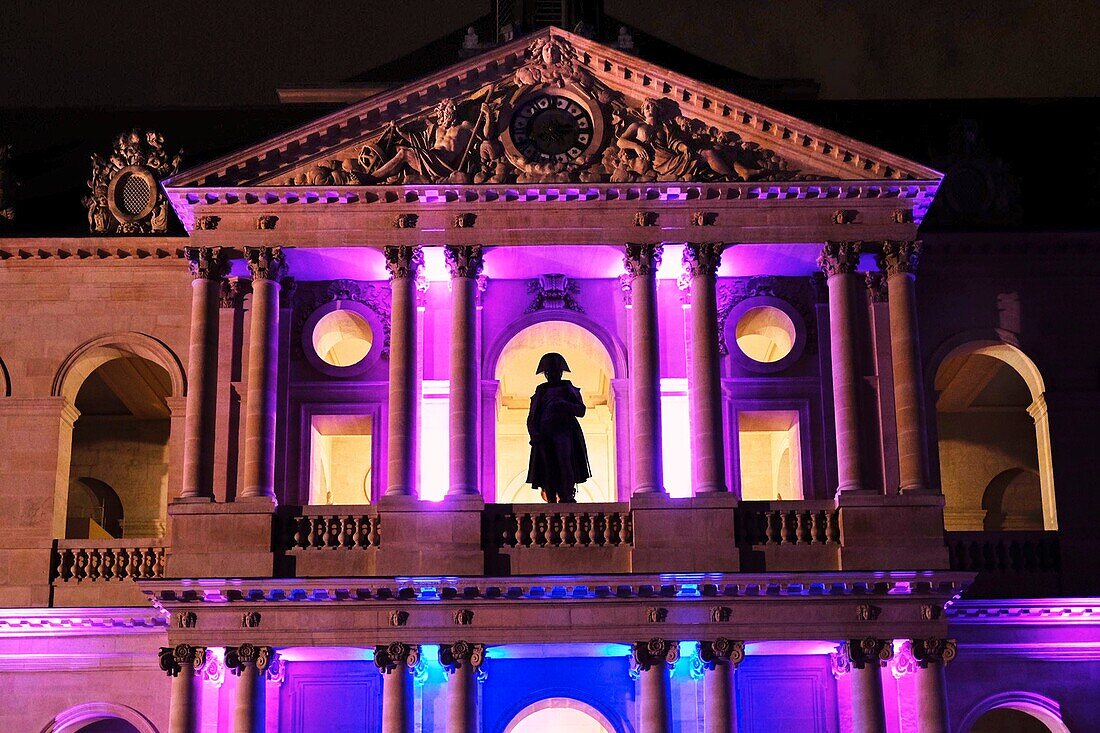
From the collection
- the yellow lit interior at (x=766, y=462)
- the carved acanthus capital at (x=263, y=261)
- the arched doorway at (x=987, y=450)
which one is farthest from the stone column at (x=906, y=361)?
the carved acanthus capital at (x=263, y=261)

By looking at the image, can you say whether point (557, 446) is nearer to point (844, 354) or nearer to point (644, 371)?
point (644, 371)

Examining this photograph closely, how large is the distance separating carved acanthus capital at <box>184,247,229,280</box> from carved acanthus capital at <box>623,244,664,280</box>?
25.8ft

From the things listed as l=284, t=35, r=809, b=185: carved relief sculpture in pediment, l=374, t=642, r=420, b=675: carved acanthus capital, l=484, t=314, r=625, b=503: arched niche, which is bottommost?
l=374, t=642, r=420, b=675: carved acanthus capital

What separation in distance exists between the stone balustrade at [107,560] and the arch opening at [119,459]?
6.81m

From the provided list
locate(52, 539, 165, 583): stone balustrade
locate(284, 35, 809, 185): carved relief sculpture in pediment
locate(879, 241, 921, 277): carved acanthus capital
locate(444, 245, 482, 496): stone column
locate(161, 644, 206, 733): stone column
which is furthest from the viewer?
locate(52, 539, 165, 583): stone balustrade

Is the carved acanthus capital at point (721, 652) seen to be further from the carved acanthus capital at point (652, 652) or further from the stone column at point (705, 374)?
the stone column at point (705, 374)

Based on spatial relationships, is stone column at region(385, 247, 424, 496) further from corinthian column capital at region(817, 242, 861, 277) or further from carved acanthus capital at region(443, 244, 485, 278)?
corinthian column capital at region(817, 242, 861, 277)

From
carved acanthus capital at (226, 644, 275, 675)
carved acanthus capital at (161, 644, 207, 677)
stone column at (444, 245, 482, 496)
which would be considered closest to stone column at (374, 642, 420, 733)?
carved acanthus capital at (226, 644, 275, 675)

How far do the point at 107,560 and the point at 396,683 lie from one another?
7.26 metres

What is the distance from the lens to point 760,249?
1351 inches

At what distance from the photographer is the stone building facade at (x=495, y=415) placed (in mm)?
31844

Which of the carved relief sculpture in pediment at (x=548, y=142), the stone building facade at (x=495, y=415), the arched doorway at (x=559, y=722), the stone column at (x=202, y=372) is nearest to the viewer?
the stone building facade at (x=495, y=415)

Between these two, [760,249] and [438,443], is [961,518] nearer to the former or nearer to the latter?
[760,249]

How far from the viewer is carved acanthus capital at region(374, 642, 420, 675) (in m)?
31.6
